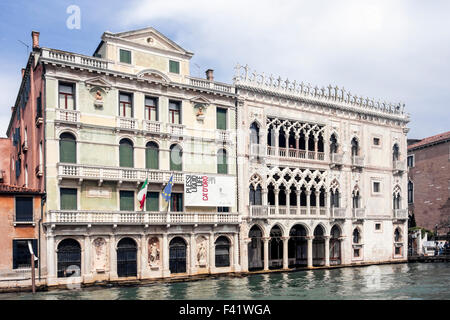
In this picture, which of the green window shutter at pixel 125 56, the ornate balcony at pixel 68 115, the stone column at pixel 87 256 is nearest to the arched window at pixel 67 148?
the ornate balcony at pixel 68 115

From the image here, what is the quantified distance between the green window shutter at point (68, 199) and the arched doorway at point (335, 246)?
68.8 ft

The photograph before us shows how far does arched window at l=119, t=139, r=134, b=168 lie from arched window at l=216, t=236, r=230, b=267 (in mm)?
7940

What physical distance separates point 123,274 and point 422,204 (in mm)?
37610

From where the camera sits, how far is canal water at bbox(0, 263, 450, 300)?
2330 centimetres

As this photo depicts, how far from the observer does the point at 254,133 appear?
35469 mm

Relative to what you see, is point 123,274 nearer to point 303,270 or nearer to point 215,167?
point 215,167

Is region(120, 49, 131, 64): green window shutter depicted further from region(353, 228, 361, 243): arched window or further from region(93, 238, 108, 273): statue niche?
region(353, 228, 361, 243): arched window

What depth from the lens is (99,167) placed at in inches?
1099

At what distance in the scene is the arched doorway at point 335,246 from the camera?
130 ft

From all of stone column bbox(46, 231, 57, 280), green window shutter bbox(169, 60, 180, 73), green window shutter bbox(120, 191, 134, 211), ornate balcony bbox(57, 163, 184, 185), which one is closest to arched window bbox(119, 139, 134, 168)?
ornate balcony bbox(57, 163, 184, 185)

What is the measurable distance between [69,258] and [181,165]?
29.0 ft

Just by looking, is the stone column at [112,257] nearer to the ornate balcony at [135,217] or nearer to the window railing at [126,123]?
the ornate balcony at [135,217]

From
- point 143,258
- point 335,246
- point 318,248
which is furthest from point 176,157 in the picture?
point 335,246
